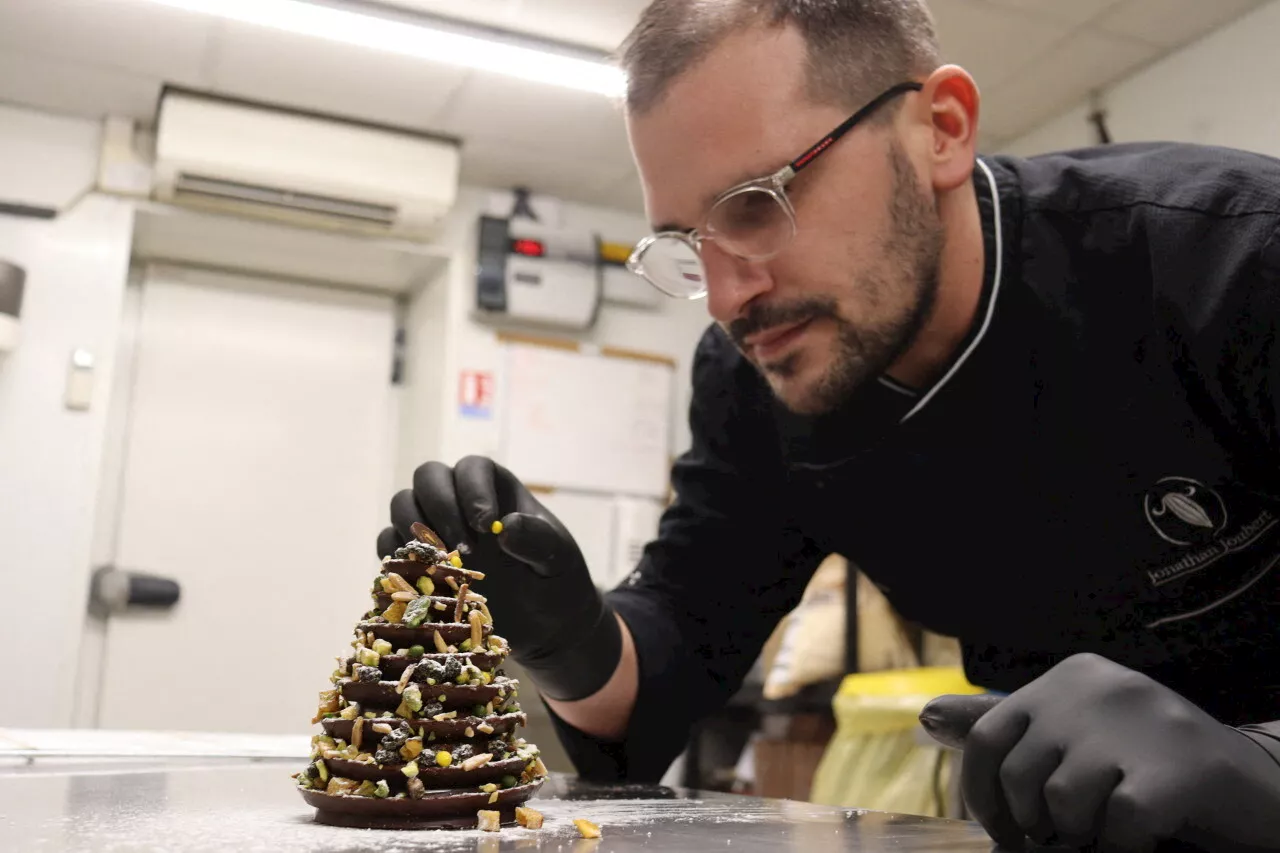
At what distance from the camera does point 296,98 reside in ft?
13.0

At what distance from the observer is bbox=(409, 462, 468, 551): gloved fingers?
132 cm

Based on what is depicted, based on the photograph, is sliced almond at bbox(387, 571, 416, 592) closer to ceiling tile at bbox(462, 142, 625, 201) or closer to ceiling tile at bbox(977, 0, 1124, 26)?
ceiling tile at bbox(977, 0, 1124, 26)

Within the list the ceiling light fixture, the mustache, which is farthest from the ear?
the ceiling light fixture

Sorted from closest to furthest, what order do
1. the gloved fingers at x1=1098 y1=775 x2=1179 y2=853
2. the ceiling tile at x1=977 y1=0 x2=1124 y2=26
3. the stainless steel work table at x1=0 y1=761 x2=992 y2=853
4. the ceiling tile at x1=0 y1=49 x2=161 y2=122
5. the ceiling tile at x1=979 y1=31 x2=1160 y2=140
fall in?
the gloved fingers at x1=1098 y1=775 x2=1179 y2=853, the stainless steel work table at x1=0 y1=761 x2=992 y2=853, the ceiling tile at x1=977 y1=0 x2=1124 y2=26, the ceiling tile at x1=979 y1=31 x2=1160 y2=140, the ceiling tile at x1=0 y1=49 x2=161 y2=122

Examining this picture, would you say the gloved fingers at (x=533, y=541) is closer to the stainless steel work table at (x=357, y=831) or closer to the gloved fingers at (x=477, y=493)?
the gloved fingers at (x=477, y=493)

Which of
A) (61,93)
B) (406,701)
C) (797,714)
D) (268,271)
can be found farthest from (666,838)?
(268,271)

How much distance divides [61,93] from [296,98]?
2.72 ft

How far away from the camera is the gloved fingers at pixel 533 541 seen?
1275 millimetres

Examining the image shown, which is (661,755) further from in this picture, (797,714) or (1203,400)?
(797,714)

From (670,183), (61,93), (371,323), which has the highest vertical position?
(61,93)

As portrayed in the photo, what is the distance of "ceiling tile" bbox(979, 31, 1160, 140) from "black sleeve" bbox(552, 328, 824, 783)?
248cm

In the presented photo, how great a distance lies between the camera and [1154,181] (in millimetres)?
1330

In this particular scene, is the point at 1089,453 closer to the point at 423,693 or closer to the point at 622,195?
the point at 423,693

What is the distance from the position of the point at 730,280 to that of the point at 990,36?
8.44ft
